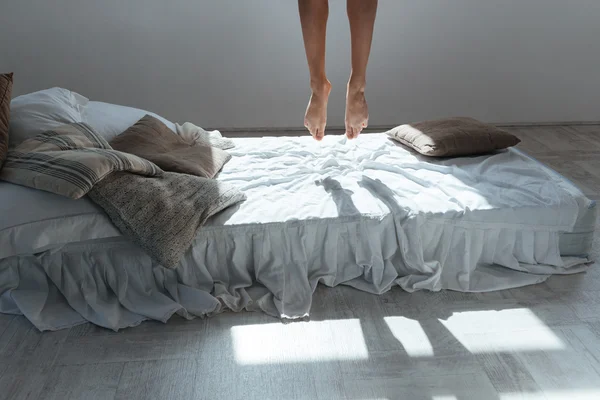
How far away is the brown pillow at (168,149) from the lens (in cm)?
280

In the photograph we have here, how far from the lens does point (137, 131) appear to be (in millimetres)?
3059

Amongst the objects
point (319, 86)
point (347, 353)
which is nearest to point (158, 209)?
point (347, 353)

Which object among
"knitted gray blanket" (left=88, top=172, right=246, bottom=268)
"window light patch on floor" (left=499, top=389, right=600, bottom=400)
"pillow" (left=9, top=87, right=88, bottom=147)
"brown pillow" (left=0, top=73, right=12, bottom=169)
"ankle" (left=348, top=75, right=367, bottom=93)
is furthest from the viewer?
"ankle" (left=348, top=75, right=367, bottom=93)

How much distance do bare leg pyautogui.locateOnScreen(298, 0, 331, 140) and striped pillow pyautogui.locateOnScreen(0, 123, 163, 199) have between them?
905 mm

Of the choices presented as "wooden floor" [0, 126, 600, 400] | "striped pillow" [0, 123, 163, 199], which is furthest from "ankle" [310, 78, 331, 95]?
"wooden floor" [0, 126, 600, 400]

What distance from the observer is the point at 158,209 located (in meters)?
2.36

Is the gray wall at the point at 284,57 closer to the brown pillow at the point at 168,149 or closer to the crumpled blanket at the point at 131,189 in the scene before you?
the brown pillow at the point at 168,149

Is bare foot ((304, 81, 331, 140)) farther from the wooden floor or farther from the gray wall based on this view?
the gray wall

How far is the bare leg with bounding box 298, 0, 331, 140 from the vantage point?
2.96 m

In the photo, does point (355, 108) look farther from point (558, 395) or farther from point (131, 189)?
point (558, 395)

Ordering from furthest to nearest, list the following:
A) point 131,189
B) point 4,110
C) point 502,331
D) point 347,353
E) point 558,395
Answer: point 4,110, point 131,189, point 502,331, point 347,353, point 558,395

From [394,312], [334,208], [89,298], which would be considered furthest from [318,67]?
[89,298]

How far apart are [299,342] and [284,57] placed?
9.89 feet

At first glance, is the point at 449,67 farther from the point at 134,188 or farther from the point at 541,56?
the point at 134,188
